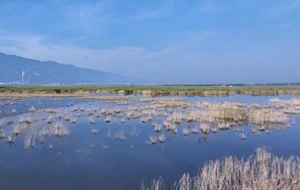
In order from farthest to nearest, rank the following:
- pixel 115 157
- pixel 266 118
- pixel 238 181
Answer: pixel 266 118 → pixel 115 157 → pixel 238 181

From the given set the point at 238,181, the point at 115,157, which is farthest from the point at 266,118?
the point at 238,181

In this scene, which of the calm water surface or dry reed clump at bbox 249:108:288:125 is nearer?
the calm water surface

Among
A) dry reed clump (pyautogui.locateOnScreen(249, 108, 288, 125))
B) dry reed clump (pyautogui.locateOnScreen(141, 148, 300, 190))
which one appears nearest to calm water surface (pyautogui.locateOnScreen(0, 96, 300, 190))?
dry reed clump (pyautogui.locateOnScreen(141, 148, 300, 190))

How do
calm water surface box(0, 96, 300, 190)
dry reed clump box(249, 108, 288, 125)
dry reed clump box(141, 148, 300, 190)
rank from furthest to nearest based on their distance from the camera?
1. dry reed clump box(249, 108, 288, 125)
2. calm water surface box(0, 96, 300, 190)
3. dry reed clump box(141, 148, 300, 190)

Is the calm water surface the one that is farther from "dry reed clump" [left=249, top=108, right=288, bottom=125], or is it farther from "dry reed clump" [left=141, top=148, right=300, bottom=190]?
"dry reed clump" [left=249, top=108, right=288, bottom=125]

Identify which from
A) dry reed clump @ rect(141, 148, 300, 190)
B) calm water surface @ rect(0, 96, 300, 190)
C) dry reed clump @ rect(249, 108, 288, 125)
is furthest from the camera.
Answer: dry reed clump @ rect(249, 108, 288, 125)

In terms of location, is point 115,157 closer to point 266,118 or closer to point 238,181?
point 238,181

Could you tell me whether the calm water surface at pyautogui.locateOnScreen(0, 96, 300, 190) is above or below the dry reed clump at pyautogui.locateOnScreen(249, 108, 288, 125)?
below

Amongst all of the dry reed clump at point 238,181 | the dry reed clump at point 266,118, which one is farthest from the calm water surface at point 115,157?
the dry reed clump at point 266,118

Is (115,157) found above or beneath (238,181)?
beneath

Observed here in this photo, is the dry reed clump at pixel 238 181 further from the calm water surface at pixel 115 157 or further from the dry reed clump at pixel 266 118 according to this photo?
the dry reed clump at pixel 266 118

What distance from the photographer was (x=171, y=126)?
30.2m

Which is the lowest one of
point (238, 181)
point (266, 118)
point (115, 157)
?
point (115, 157)

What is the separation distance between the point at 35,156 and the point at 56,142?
399 centimetres
